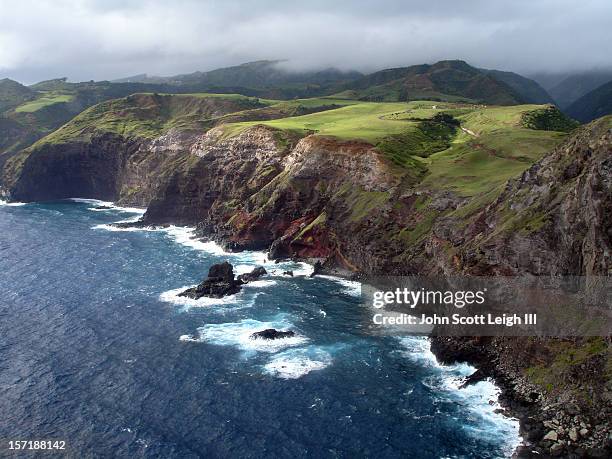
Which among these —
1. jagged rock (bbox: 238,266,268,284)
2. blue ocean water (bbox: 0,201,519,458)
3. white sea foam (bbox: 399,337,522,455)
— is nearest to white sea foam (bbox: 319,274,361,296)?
blue ocean water (bbox: 0,201,519,458)

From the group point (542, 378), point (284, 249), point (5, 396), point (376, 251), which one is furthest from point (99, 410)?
point (284, 249)

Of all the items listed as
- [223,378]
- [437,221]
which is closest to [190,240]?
[437,221]

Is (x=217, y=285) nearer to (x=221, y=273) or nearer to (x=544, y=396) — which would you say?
(x=221, y=273)

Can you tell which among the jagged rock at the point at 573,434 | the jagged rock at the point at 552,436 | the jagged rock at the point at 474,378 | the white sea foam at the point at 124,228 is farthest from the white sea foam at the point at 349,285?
the white sea foam at the point at 124,228

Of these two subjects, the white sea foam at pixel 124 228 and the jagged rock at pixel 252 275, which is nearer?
the jagged rock at pixel 252 275

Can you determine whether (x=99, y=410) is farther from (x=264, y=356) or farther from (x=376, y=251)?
(x=376, y=251)

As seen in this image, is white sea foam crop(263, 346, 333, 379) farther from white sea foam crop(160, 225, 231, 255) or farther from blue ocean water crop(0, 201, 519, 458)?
white sea foam crop(160, 225, 231, 255)

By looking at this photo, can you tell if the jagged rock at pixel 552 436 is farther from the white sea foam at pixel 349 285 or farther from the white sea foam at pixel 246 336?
the white sea foam at pixel 349 285
